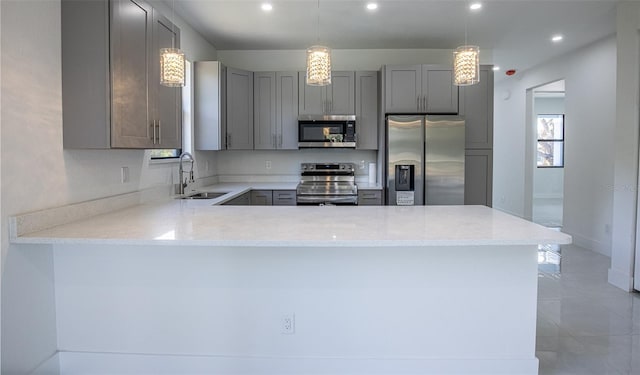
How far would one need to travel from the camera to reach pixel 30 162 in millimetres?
1938

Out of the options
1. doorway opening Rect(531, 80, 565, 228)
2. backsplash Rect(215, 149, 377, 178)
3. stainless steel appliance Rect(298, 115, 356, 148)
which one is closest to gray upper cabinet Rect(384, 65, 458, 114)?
stainless steel appliance Rect(298, 115, 356, 148)

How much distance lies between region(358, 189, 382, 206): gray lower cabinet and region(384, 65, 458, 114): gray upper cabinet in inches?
37.4

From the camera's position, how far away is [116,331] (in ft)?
7.18

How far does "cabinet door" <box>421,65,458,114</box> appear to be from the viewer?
4535 millimetres

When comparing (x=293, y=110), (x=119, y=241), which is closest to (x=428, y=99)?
(x=293, y=110)

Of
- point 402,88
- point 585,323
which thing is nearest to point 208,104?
point 402,88

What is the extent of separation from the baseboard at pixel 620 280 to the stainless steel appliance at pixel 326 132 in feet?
9.47

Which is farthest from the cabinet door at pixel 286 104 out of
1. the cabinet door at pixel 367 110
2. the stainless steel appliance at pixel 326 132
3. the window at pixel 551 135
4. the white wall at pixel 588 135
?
the window at pixel 551 135

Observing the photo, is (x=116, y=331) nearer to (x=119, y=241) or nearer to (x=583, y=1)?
(x=119, y=241)

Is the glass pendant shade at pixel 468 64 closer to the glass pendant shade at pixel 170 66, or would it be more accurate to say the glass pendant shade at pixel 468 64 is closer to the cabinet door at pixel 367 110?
the glass pendant shade at pixel 170 66

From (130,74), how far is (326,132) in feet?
8.78

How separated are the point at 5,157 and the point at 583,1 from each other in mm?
4456

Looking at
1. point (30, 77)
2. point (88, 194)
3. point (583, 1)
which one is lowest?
point (88, 194)

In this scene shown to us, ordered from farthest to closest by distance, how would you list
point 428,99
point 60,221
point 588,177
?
point 588,177
point 428,99
point 60,221
